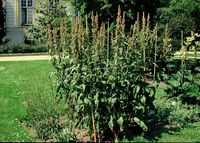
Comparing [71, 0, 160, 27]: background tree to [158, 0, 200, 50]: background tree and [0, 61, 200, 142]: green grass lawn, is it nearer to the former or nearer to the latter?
[158, 0, 200, 50]: background tree

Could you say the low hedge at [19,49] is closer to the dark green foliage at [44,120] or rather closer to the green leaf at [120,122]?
the dark green foliage at [44,120]

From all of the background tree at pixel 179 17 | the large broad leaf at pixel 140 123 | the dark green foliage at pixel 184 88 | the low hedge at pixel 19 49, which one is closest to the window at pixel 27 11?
the low hedge at pixel 19 49

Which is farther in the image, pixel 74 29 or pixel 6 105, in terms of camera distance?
pixel 6 105

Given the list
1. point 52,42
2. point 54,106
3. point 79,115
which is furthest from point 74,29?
Answer: point 54,106

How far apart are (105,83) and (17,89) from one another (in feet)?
20.7

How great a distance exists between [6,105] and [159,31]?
8639 millimetres

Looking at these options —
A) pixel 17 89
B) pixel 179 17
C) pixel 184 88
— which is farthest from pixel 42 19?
pixel 184 88

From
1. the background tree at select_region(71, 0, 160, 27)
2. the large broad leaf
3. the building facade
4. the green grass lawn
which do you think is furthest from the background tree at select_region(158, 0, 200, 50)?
the building facade

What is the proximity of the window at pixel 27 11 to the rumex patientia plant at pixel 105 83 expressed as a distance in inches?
1050

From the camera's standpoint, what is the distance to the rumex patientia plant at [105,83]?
9203mm

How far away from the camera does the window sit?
119ft

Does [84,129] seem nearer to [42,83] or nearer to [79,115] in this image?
[79,115]

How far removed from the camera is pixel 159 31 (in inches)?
745

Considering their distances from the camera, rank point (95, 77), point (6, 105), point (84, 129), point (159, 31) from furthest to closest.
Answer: point (159, 31)
point (6, 105)
point (84, 129)
point (95, 77)
